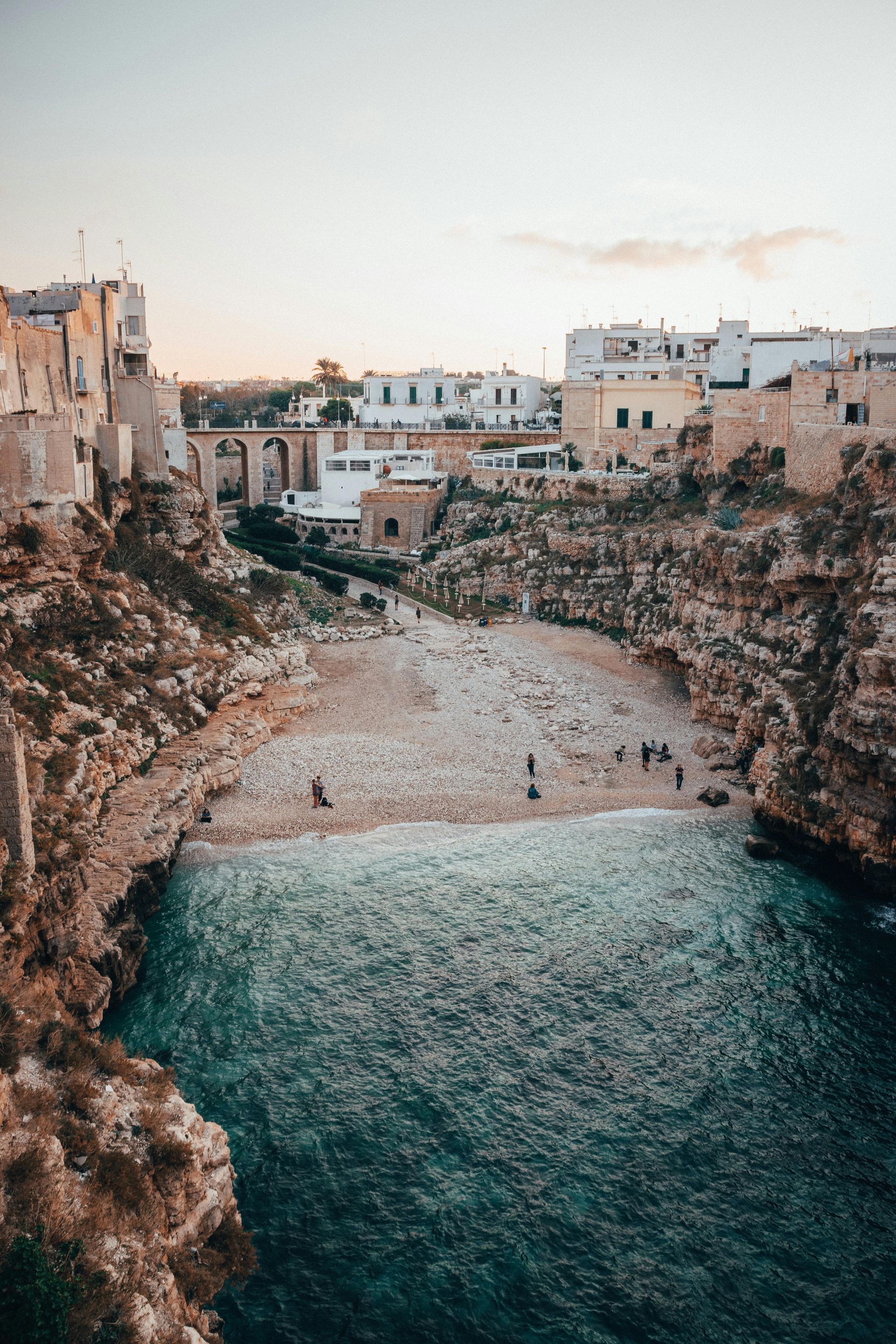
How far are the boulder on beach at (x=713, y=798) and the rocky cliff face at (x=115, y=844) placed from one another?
12142mm

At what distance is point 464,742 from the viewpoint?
3048 cm

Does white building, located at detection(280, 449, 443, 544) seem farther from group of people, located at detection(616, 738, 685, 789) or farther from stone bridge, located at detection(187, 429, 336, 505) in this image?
group of people, located at detection(616, 738, 685, 789)

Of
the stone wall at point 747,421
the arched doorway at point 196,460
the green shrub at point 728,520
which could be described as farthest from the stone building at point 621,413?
the arched doorway at point 196,460

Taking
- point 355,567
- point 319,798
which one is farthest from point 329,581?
point 319,798

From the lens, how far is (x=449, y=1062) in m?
16.7

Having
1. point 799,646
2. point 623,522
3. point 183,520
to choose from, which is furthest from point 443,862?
point 623,522

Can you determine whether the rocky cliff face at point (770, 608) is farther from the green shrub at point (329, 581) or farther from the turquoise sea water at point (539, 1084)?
the green shrub at point (329, 581)

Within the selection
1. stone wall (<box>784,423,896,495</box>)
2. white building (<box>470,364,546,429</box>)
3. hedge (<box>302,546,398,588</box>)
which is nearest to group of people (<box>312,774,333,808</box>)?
stone wall (<box>784,423,896,495</box>)

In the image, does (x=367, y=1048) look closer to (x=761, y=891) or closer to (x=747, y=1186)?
(x=747, y=1186)

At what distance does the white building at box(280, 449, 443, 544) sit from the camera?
2341 inches

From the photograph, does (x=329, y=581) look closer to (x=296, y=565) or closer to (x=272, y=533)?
(x=296, y=565)

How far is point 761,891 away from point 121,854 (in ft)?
44.0

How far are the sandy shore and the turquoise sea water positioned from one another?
2103 millimetres

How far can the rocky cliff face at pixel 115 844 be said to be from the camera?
10.9 m
